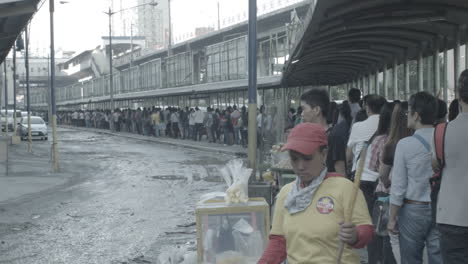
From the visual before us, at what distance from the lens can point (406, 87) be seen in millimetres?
14773

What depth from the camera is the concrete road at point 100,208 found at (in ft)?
30.3

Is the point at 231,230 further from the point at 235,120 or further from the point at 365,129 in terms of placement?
the point at 235,120

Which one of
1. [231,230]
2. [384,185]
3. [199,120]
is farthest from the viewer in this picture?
[199,120]

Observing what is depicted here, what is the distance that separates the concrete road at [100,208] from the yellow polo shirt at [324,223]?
3564 mm

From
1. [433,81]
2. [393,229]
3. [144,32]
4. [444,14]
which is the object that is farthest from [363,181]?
[144,32]

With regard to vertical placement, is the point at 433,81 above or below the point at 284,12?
below

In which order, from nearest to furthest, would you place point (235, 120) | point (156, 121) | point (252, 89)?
1. point (252, 89)
2. point (235, 120)
3. point (156, 121)

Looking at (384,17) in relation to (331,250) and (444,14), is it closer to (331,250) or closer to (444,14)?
(444,14)

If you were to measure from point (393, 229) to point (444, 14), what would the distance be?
4.58m

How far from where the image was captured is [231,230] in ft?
18.9

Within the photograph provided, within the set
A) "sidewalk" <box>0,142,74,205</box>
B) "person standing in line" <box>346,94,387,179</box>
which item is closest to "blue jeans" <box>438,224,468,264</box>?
"person standing in line" <box>346,94,387,179</box>

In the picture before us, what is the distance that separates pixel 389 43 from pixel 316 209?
385 inches

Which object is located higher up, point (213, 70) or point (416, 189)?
point (213, 70)

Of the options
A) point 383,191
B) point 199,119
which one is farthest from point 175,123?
point 383,191
